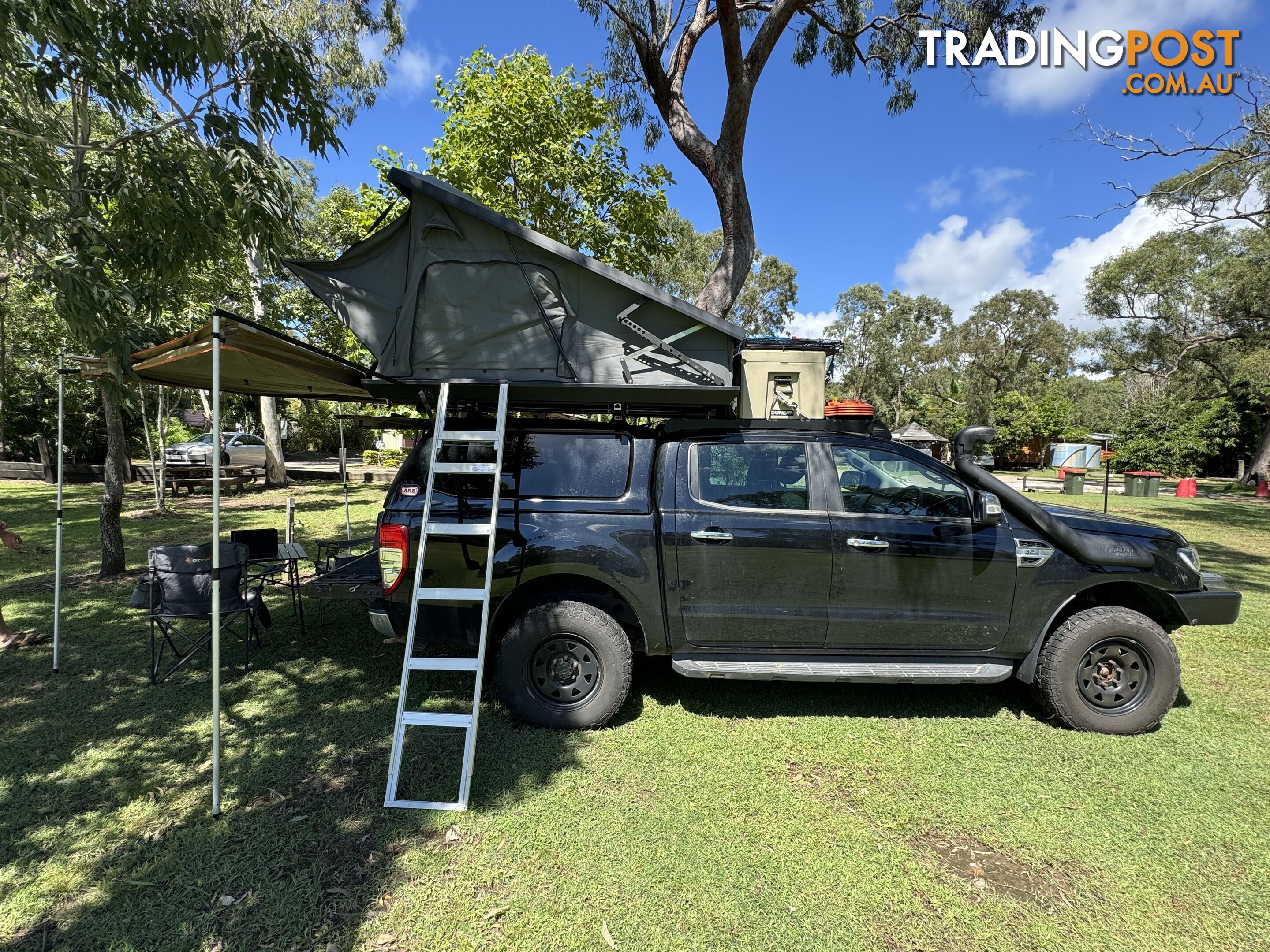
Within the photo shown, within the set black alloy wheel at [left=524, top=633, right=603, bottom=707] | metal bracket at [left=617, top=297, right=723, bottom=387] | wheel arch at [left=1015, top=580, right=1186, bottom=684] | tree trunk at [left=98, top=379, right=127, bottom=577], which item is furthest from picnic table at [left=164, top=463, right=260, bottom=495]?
wheel arch at [left=1015, top=580, right=1186, bottom=684]

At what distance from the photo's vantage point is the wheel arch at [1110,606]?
355 centimetres

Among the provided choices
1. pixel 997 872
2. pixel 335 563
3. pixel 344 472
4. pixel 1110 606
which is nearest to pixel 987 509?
pixel 1110 606

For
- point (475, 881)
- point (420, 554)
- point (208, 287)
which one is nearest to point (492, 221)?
point (420, 554)

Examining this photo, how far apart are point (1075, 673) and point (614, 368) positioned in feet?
11.2

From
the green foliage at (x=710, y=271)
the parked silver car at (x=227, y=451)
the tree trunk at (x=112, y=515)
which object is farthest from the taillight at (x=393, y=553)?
the green foliage at (x=710, y=271)

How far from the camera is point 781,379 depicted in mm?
4254

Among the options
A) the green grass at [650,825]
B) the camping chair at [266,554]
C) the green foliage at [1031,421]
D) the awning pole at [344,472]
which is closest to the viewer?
the green grass at [650,825]

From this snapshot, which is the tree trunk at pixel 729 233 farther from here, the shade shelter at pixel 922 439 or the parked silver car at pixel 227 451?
the parked silver car at pixel 227 451

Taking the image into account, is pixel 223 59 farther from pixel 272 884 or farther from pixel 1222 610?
pixel 1222 610

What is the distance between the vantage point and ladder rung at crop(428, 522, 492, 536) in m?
3.29

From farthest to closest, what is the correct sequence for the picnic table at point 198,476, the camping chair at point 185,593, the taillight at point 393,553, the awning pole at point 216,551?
the picnic table at point 198,476 < the camping chair at point 185,593 < the taillight at point 393,553 < the awning pole at point 216,551

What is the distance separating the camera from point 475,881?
240 cm

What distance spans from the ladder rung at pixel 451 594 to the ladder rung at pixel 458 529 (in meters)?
0.33

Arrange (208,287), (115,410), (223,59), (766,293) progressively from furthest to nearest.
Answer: (766,293)
(208,287)
(115,410)
(223,59)
